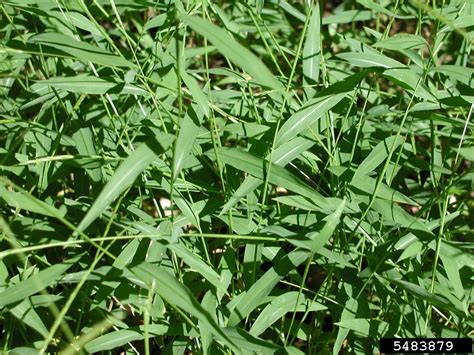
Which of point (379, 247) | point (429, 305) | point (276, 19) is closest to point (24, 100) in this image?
point (276, 19)

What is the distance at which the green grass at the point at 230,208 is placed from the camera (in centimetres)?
108

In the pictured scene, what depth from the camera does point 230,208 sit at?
1118 mm

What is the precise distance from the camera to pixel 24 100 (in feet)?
4.76

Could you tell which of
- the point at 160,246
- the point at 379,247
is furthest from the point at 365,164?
the point at 160,246

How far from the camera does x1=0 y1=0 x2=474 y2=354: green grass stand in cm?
108

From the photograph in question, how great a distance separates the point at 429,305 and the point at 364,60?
49 centimetres

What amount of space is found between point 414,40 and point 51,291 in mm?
893

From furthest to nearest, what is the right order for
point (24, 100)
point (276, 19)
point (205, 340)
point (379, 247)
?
point (276, 19) < point (24, 100) < point (379, 247) < point (205, 340)

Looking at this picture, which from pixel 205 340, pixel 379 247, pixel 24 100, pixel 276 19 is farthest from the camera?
pixel 276 19

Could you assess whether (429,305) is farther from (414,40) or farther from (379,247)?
(414,40)

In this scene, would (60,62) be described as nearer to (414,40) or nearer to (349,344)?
(414,40)

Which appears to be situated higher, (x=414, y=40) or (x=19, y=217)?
(x=414, y=40)

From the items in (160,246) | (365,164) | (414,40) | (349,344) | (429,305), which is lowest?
(349,344)

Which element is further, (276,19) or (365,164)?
(276,19)
